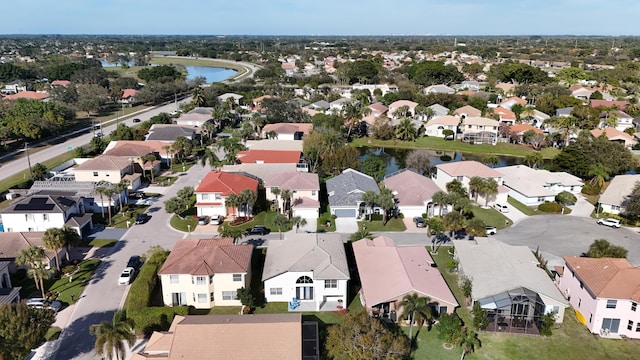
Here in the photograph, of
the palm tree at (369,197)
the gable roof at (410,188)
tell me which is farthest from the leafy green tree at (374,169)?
the palm tree at (369,197)

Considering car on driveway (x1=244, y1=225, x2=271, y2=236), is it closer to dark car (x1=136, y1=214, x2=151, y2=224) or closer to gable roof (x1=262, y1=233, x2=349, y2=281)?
gable roof (x1=262, y1=233, x2=349, y2=281)

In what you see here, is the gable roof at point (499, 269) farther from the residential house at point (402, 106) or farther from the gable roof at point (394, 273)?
the residential house at point (402, 106)

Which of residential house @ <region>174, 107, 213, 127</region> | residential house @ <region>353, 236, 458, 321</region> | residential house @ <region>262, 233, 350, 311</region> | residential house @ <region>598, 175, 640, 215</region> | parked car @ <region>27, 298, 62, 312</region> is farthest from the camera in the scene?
residential house @ <region>174, 107, 213, 127</region>

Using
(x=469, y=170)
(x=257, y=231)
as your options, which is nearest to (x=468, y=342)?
(x=257, y=231)

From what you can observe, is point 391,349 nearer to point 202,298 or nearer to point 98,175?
point 202,298

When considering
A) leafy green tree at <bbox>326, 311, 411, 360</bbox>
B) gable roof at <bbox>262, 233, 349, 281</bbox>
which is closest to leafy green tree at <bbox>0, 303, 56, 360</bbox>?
gable roof at <bbox>262, 233, 349, 281</bbox>

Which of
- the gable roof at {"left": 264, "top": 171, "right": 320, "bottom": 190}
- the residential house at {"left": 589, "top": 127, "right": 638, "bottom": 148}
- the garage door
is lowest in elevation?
the garage door

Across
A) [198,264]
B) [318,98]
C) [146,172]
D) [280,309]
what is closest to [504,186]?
[280,309]
